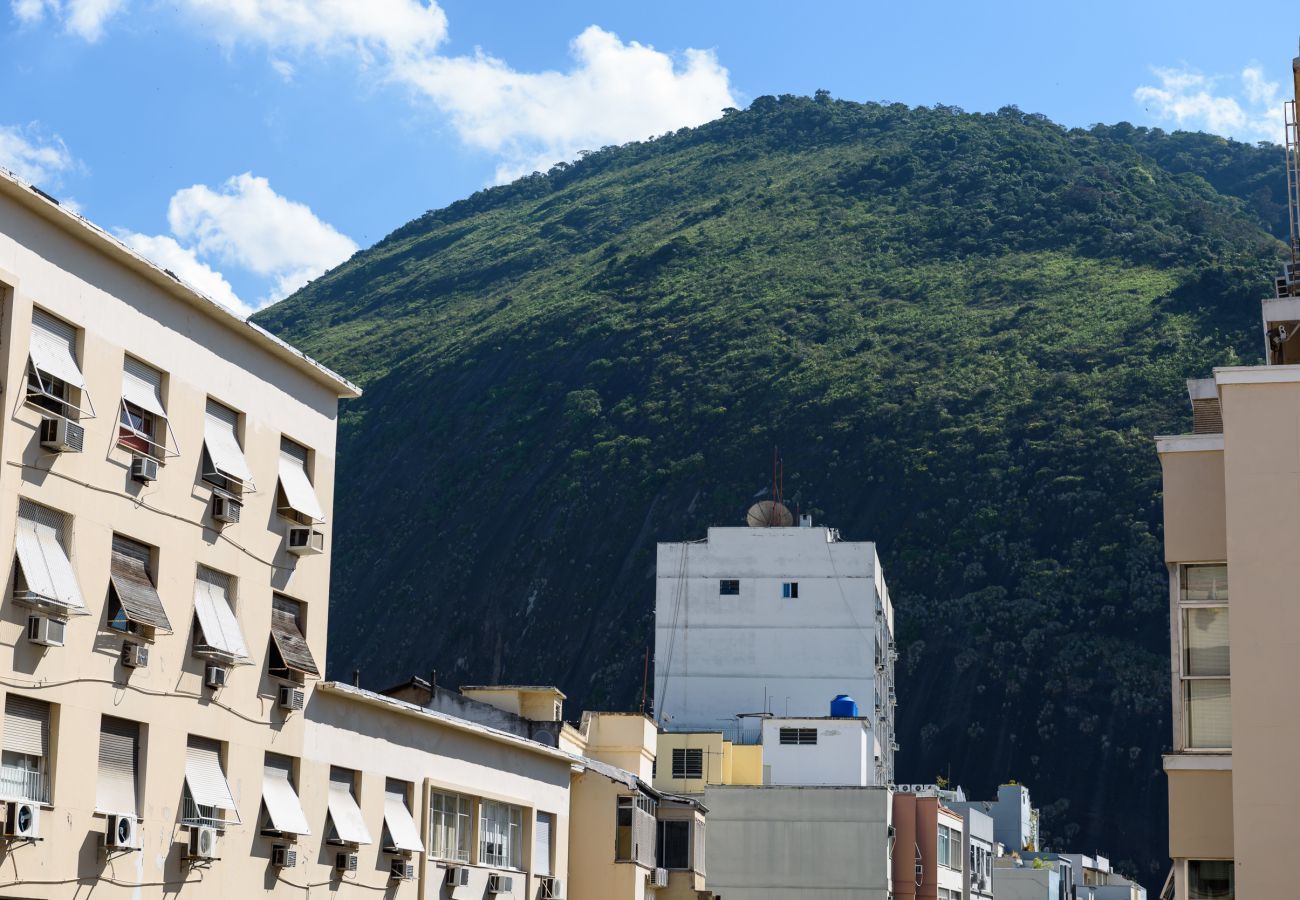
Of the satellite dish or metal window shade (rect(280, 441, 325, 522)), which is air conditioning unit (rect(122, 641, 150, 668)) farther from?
the satellite dish

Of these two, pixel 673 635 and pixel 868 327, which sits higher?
pixel 868 327

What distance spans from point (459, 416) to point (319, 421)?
530 feet

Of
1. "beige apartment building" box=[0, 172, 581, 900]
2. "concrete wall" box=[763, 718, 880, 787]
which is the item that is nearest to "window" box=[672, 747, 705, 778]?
"concrete wall" box=[763, 718, 880, 787]

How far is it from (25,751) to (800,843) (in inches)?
1868

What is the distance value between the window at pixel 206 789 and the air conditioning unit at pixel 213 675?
789 millimetres

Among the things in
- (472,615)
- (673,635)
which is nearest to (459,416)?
(472,615)

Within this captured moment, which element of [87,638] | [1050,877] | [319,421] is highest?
[319,421]

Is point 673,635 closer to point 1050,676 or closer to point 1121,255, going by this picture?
point 1050,676

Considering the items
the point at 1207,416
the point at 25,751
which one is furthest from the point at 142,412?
the point at 1207,416

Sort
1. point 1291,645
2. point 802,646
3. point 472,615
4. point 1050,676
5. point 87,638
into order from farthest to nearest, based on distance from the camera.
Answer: point 472,615, point 1050,676, point 802,646, point 87,638, point 1291,645

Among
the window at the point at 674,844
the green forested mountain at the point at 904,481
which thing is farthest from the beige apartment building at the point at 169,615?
the green forested mountain at the point at 904,481

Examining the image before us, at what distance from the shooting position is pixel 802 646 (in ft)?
284

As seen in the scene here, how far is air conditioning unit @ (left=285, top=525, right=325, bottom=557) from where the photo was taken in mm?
30594

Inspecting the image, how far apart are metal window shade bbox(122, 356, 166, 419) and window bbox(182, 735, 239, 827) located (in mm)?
4905
